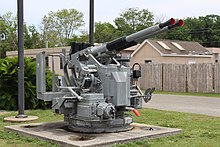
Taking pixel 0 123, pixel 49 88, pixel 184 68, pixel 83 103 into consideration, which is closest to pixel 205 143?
pixel 83 103

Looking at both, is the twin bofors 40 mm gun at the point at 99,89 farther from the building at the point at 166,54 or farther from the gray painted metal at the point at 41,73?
the building at the point at 166,54

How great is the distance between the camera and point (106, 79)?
8016mm

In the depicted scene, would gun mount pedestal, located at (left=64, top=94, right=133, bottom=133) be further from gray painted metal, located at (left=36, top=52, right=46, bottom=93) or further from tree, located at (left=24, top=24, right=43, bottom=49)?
tree, located at (left=24, top=24, right=43, bottom=49)

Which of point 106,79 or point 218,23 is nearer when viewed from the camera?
point 106,79

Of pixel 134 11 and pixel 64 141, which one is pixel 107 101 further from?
pixel 134 11

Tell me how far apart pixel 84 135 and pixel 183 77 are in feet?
55.2

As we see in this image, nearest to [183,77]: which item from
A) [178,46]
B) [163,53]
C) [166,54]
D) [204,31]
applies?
[166,54]

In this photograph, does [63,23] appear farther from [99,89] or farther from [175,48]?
[99,89]

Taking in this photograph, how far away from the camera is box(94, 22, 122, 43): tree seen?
6006 cm

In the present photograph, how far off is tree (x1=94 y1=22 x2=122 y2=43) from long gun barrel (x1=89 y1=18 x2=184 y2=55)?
51.1 m

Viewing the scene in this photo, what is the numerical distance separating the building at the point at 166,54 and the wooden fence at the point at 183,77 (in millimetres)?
5801

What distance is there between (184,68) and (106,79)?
16.5m

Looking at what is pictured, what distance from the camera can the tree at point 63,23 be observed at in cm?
6550

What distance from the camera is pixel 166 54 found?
32688 millimetres
